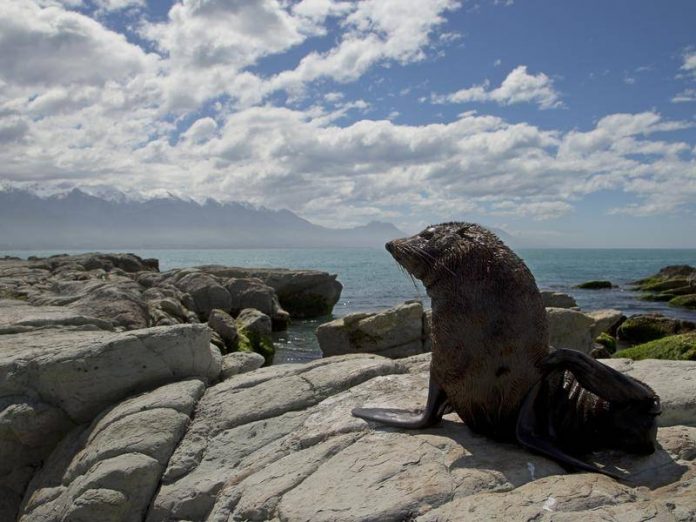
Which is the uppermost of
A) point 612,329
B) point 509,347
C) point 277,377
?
point 509,347

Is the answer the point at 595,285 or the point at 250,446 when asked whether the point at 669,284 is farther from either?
the point at 250,446

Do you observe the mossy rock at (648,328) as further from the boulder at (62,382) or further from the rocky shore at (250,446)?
the boulder at (62,382)

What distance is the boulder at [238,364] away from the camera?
8.11 meters

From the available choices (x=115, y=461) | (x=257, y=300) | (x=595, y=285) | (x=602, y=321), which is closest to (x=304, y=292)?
(x=257, y=300)

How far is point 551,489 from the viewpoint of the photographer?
4008mm

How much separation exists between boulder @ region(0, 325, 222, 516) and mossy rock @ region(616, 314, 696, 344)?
19177 millimetres

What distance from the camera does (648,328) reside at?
21.9 metres

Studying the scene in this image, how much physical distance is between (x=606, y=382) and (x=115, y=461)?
4242mm

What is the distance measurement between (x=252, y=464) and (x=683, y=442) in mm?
3568

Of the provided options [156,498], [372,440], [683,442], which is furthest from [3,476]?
[683,442]

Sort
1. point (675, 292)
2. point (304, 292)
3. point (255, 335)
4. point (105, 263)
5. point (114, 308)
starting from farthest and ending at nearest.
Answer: point (675, 292) → point (105, 263) → point (304, 292) → point (255, 335) → point (114, 308)

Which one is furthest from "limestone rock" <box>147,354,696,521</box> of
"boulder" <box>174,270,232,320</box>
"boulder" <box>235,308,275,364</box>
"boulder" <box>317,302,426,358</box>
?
"boulder" <box>174,270,232,320</box>

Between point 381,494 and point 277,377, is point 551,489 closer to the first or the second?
point 381,494

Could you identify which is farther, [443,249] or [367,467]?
[443,249]
